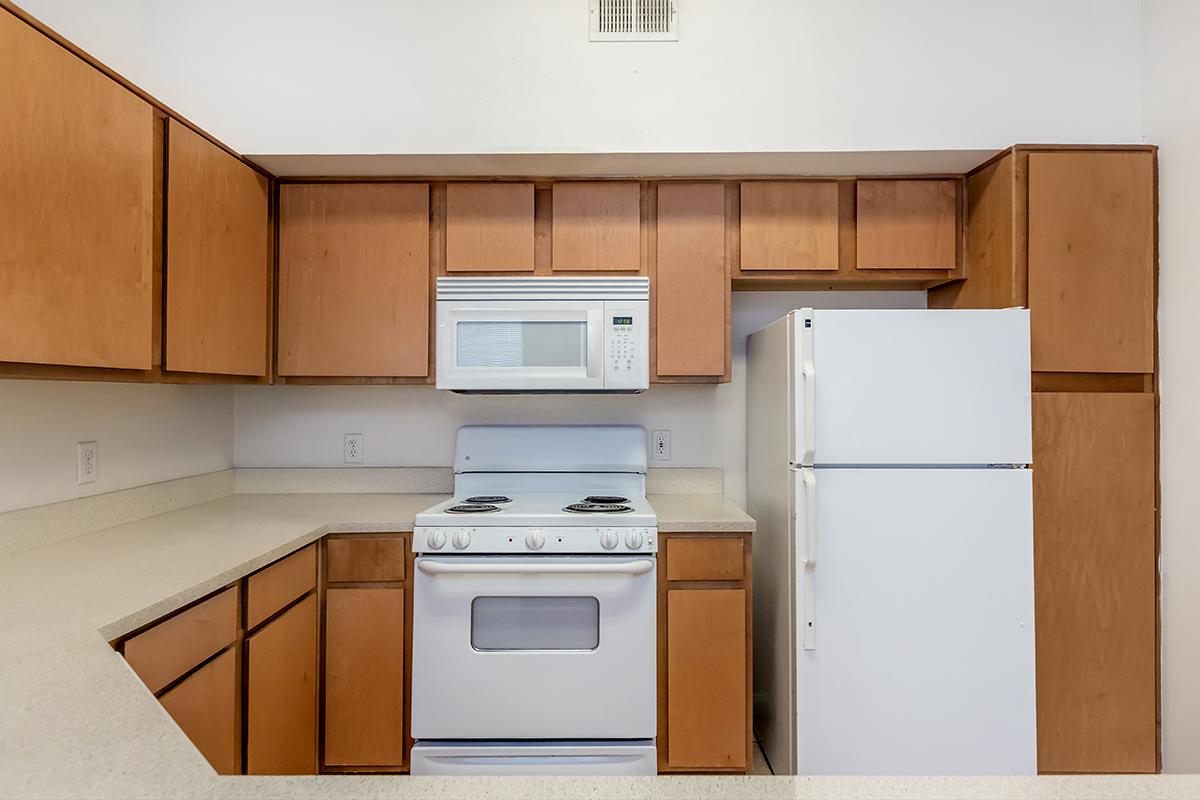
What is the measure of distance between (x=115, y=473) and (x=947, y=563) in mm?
2525

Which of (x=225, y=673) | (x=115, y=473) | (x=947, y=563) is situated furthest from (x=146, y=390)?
(x=947, y=563)

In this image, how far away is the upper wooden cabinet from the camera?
2.46 metres

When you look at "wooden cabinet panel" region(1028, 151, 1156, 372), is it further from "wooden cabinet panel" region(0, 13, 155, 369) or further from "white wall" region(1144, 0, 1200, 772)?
"wooden cabinet panel" region(0, 13, 155, 369)

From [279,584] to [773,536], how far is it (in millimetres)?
1532

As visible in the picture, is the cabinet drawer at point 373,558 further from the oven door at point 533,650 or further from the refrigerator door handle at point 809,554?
the refrigerator door handle at point 809,554

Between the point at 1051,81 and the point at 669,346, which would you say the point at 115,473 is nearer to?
the point at 669,346

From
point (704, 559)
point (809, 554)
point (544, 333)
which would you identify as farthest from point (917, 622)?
point (544, 333)

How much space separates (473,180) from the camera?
2.47 m

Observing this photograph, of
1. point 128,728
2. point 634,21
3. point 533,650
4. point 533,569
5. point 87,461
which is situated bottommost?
point 533,650

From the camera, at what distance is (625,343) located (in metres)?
2.36

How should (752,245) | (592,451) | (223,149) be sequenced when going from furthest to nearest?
1. (592,451)
2. (752,245)
3. (223,149)

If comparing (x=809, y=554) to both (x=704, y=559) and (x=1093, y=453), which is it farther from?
(x=1093, y=453)

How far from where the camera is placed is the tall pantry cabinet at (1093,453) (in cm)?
215

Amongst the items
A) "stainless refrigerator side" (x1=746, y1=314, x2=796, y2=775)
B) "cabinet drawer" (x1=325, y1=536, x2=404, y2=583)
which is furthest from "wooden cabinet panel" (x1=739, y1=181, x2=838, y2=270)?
"cabinet drawer" (x1=325, y1=536, x2=404, y2=583)
